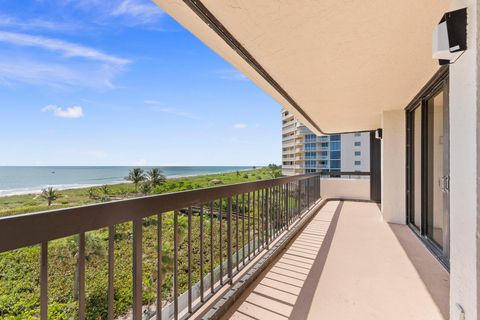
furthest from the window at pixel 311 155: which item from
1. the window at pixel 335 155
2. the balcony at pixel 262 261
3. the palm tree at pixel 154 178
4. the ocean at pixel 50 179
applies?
the balcony at pixel 262 261

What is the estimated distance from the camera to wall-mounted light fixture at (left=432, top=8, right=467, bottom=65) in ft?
3.64

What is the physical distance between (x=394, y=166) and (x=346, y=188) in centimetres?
300

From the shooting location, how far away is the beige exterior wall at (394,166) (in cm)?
424

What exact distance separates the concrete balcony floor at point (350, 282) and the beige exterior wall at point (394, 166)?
81 cm

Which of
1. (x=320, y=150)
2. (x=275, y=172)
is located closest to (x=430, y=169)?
(x=275, y=172)

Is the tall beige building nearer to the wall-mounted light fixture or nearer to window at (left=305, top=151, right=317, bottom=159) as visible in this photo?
window at (left=305, top=151, right=317, bottom=159)

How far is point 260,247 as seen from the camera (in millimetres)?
2729

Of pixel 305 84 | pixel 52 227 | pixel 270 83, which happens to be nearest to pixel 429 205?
pixel 305 84

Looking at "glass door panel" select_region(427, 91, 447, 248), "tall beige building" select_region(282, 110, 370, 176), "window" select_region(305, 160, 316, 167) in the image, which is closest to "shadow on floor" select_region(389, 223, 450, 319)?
"glass door panel" select_region(427, 91, 447, 248)

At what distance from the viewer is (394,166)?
4.31 m

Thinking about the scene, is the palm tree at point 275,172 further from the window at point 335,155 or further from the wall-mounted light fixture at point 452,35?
the wall-mounted light fixture at point 452,35

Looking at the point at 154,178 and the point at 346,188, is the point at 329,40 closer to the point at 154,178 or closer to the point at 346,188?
the point at 346,188

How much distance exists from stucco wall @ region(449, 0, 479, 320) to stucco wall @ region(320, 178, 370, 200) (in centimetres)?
615

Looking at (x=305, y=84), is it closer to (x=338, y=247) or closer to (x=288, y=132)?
(x=338, y=247)
